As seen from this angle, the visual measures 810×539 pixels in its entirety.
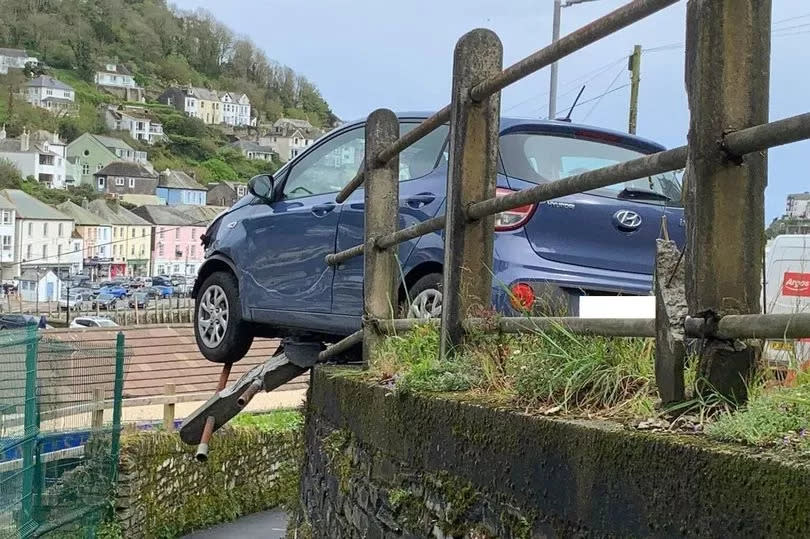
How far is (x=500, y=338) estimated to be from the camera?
3818 millimetres

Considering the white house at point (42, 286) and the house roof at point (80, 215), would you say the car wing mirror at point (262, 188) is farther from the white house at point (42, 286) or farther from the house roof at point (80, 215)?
the house roof at point (80, 215)

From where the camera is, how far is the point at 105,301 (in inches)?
3344

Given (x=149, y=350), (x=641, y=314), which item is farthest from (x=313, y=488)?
(x=149, y=350)

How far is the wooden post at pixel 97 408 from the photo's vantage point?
47.0 ft

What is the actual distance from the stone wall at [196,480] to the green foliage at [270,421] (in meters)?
0.21

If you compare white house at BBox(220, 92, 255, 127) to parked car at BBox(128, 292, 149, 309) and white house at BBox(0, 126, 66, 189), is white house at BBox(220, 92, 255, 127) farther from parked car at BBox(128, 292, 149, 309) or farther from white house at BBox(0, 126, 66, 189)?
parked car at BBox(128, 292, 149, 309)

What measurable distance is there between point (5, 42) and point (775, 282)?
196 meters

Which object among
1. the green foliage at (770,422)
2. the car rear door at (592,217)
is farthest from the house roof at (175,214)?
the green foliage at (770,422)

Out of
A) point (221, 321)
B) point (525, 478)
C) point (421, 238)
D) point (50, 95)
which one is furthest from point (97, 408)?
point (50, 95)

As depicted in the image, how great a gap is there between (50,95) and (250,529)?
15580cm

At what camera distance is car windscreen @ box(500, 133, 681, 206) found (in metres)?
5.67

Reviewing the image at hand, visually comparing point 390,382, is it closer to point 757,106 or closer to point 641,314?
point 641,314

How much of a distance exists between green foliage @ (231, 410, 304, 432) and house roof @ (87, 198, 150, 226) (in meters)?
90.5

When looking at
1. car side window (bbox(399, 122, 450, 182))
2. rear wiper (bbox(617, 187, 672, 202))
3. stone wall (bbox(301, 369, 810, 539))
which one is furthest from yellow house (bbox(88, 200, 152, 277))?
stone wall (bbox(301, 369, 810, 539))
